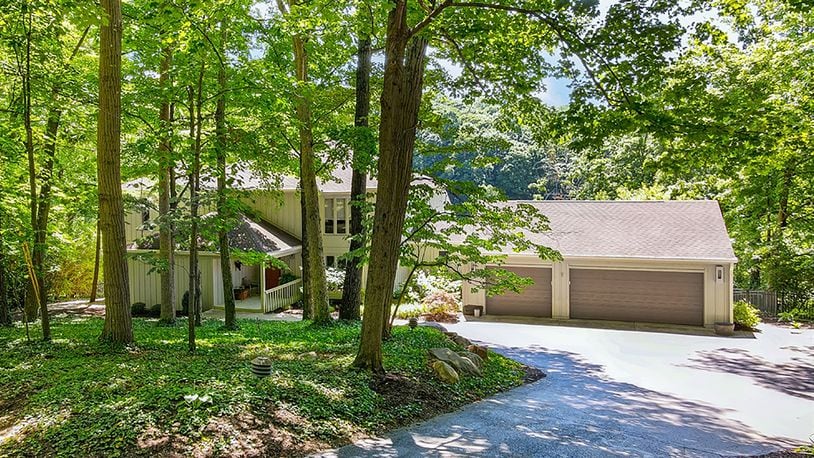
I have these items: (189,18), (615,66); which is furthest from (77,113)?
(615,66)

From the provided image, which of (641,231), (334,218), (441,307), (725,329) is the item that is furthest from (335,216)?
(725,329)

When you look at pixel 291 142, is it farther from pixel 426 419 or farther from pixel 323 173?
pixel 426 419

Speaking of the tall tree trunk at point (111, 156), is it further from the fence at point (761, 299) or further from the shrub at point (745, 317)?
the fence at point (761, 299)

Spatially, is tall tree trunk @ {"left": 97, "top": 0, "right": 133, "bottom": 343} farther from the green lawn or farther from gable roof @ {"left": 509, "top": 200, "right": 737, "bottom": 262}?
gable roof @ {"left": 509, "top": 200, "right": 737, "bottom": 262}

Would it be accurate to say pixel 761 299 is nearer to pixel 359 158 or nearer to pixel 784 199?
pixel 784 199

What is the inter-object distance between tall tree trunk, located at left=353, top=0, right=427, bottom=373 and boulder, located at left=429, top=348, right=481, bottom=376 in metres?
1.70

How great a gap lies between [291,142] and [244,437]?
828 centimetres

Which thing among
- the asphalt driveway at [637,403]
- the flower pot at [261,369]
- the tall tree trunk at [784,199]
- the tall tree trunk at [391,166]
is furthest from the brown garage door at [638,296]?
the flower pot at [261,369]

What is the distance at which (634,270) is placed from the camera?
15.9 meters

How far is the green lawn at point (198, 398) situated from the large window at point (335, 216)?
37.5 ft

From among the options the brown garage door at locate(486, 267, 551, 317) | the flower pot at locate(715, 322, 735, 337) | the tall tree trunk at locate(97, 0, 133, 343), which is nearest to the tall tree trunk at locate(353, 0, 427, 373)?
the tall tree trunk at locate(97, 0, 133, 343)

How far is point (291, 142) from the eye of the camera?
38.8 feet

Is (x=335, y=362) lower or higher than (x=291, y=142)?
lower

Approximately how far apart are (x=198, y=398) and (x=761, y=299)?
18933mm
